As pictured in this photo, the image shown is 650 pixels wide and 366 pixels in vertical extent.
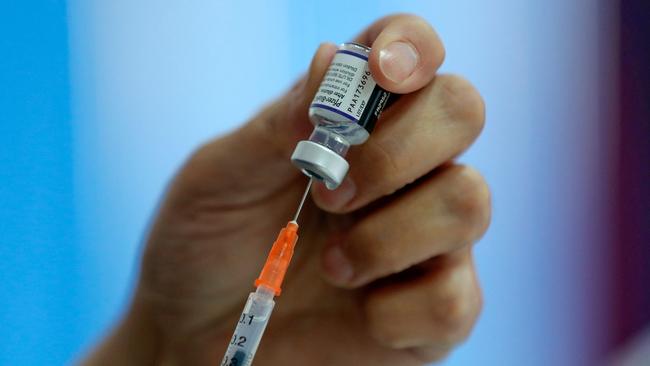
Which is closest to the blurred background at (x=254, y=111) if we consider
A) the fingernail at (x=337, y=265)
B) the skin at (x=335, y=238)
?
the skin at (x=335, y=238)

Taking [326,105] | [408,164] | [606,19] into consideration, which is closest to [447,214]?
[408,164]

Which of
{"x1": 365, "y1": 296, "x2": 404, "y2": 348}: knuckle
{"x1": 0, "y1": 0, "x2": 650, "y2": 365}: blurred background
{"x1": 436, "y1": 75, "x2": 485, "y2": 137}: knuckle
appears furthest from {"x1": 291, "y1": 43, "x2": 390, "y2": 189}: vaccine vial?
{"x1": 0, "y1": 0, "x2": 650, "y2": 365}: blurred background

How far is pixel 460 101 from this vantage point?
857mm

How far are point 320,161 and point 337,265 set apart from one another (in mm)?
265

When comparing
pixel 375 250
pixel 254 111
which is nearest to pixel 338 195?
pixel 375 250

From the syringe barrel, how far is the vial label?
25 cm

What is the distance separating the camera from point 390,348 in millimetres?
992

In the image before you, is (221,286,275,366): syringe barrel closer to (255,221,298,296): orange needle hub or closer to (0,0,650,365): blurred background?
(255,221,298,296): orange needle hub

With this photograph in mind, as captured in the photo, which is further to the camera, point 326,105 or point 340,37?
point 340,37

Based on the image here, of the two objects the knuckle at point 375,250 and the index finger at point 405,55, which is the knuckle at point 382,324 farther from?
the index finger at point 405,55

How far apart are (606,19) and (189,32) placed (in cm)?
118

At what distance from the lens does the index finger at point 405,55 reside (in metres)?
0.76

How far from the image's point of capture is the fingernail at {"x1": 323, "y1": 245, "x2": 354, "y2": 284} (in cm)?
94

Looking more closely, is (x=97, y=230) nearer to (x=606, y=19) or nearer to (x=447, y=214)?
(x=447, y=214)
